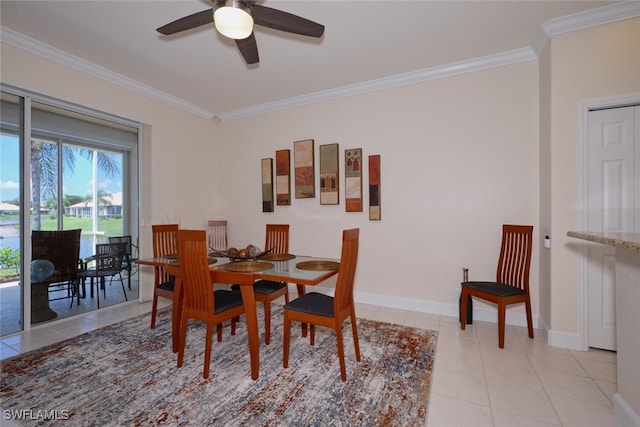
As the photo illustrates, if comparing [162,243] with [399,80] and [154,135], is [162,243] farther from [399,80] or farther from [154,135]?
[399,80]

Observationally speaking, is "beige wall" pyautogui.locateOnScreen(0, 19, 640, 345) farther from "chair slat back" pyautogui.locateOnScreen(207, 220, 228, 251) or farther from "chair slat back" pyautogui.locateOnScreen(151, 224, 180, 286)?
"chair slat back" pyautogui.locateOnScreen(151, 224, 180, 286)

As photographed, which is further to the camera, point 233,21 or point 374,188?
point 374,188

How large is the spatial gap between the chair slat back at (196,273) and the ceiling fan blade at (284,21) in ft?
5.05

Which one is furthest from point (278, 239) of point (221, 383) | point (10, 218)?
point (10, 218)

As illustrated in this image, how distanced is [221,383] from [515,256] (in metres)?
2.88

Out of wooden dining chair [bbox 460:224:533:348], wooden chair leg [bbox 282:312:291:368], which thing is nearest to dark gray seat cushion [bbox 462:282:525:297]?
wooden dining chair [bbox 460:224:533:348]

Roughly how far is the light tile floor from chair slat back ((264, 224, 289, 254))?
1.60m

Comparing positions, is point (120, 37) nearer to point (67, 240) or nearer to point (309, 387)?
point (67, 240)

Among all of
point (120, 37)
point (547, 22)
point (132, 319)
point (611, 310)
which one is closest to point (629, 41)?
point (547, 22)

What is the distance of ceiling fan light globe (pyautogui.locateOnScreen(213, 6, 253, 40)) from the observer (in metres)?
1.59

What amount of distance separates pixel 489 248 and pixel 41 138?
197 inches

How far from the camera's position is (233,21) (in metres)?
1.63

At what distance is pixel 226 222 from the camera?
4469mm

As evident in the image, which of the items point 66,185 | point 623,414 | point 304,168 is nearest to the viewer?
point 623,414
